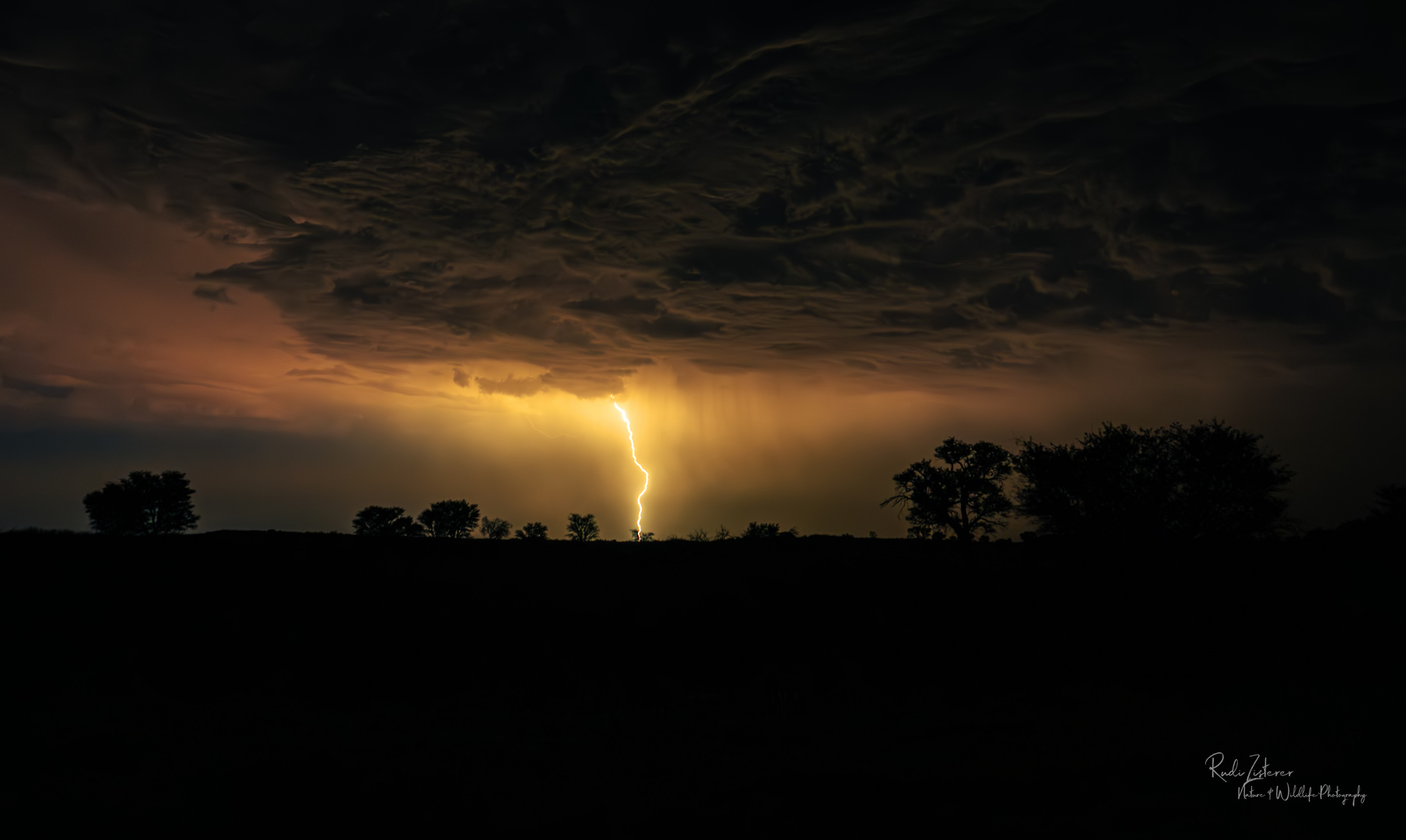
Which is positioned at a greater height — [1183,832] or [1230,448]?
[1230,448]

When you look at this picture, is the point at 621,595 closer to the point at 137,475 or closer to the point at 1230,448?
the point at 1230,448

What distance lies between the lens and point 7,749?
14367 millimetres

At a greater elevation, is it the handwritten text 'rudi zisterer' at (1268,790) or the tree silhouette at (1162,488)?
the tree silhouette at (1162,488)

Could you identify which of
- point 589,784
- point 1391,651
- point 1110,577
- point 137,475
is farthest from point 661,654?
point 137,475

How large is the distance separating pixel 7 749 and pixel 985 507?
54867 millimetres

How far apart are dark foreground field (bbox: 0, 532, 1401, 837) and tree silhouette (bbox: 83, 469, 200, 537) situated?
4758 cm

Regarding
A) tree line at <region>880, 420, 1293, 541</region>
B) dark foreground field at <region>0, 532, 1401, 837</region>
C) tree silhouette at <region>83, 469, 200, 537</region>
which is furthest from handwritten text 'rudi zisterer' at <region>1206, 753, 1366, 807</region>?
tree silhouette at <region>83, 469, 200, 537</region>

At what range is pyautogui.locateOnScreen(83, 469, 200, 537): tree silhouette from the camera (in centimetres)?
6769

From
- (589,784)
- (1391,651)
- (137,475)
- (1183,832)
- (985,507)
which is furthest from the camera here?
(137,475)

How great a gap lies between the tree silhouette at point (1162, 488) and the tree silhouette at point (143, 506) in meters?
81.5

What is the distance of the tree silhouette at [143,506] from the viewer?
67688 millimetres

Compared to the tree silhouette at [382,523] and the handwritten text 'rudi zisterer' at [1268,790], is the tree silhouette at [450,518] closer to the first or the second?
the tree silhouette at [382,523]

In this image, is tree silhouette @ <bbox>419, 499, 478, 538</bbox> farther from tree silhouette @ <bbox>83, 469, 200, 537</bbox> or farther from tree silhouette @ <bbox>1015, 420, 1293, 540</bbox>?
tree silhouette @ <bbox>1015, 420, 1293, 540</bbox>

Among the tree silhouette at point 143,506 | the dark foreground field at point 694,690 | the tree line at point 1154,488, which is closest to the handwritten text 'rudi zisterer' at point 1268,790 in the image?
the dark foreground field at point 694,690
